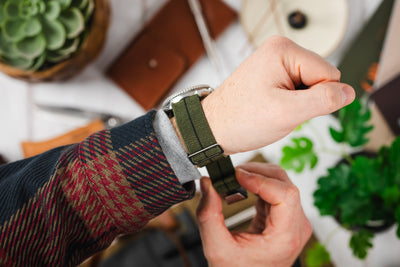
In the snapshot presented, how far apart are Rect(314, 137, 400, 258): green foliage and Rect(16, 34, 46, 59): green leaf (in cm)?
63

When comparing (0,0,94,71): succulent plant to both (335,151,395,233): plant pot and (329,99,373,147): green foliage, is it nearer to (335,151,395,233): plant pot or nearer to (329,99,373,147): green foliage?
(329,99,373,147): green foliage

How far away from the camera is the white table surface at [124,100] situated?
751mm

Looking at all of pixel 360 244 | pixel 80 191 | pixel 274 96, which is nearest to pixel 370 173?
pixel 360 244

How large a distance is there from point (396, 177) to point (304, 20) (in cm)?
39

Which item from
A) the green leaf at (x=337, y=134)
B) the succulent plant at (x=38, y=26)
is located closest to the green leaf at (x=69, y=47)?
the succulent plant at (x=38, y=26)

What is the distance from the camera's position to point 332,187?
1.97 ft

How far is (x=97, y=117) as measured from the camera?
75 cm

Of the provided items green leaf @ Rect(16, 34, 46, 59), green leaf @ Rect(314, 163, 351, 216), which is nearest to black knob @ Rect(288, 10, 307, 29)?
green leaf @ Rect(314, 163, 351, 216)

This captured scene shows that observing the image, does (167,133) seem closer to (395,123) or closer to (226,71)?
(226,71)

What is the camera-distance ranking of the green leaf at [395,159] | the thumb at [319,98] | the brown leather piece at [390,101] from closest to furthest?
1. the thumb at [319,98]
2. the green leaf at [395,159]
3. the brown leather piece at [390,101]

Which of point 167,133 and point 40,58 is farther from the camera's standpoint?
point 40,58

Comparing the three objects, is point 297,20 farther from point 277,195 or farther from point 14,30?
point 14,30

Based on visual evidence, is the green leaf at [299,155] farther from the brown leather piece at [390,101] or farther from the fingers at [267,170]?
the brown leather piece at [390,101]

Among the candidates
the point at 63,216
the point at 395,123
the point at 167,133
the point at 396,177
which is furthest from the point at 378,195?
the point at 63,216
